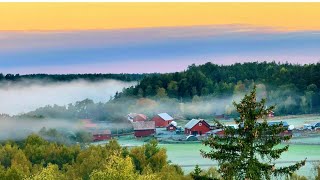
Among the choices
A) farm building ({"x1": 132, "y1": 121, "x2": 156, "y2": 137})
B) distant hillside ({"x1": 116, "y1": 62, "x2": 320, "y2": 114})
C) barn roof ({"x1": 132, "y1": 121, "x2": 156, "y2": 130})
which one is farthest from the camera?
distant hillside ({"x1": 116, "y1": 62, "x2": 320, "y2": 114})

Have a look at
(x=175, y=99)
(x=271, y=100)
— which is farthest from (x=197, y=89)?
(x=271, y=100)

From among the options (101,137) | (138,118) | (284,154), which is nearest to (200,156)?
(284,154)

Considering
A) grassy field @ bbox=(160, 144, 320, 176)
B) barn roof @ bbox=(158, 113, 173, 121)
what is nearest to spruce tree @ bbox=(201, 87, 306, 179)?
grassy field @ bbox=(160, 144, 320, 176)

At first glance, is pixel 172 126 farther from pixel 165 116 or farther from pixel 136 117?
pixel 136 117

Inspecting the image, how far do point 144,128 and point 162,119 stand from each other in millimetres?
7111

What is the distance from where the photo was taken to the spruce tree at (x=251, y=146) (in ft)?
48.9

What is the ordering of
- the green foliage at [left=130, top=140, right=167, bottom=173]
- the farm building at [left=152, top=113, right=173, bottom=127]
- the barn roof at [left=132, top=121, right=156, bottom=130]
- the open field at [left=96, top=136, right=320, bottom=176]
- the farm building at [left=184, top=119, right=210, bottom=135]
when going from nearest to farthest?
the green foliage at [left=130, top=140, right=167, bottom=173] → the open field at [left=96, top=136, right=320, bottom=176] → the farm building at [left=184, top=119, right=210, bottom=135] → the barn roof at [left=132, top=121, right=156, bottom=130] → the farm building at [left=152, top=113, right=173, bottom=127]

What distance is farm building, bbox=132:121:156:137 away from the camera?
74.1 metres

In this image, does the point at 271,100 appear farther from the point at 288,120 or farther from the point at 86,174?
the point at 86,174

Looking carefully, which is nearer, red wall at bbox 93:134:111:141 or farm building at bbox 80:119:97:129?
red wall at bbox 93:134:111:141

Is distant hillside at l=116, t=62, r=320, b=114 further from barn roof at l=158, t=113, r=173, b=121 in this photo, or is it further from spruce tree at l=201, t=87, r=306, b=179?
spruce tree at l=201, t=87, r=306, b=179

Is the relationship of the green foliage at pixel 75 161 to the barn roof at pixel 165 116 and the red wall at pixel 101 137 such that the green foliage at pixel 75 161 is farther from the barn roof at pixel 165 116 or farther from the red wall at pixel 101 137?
the barn roof at pixel 165 116

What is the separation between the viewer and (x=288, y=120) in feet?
254

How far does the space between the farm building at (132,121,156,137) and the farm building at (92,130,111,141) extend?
2908mm
